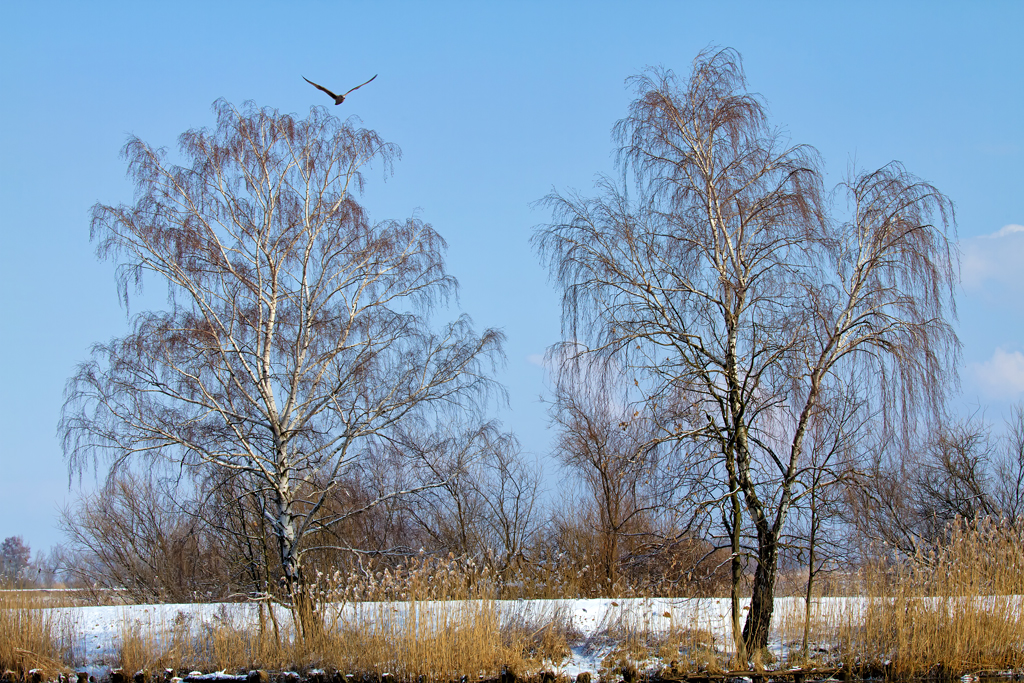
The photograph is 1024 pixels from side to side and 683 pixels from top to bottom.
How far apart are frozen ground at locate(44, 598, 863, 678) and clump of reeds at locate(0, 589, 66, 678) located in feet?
0.88

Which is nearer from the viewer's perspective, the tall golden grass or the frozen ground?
the tall golden grass

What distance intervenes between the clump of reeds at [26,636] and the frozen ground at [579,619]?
27cm

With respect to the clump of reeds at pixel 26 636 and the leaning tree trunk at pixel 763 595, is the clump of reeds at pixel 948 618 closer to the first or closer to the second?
the leaning tree trunk at pixel 763 595

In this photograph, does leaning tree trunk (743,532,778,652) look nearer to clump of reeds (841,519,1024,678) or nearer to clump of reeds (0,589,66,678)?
clump of reeds (841,519,1024,678)

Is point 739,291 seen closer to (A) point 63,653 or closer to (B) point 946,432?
(A) point 63,653

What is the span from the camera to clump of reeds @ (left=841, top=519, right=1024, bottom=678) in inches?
357

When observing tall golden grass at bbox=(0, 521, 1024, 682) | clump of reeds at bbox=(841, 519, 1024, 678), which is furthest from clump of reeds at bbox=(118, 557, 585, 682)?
clump of reeds at bbox=(841, 519, 1024, 678)

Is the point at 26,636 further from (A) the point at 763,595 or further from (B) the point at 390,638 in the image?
(A) the point at 763,595

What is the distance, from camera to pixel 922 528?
22.2 metres

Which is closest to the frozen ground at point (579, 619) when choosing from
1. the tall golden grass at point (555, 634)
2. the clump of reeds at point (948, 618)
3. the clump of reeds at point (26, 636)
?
the tall golden grass at point (555, 634)

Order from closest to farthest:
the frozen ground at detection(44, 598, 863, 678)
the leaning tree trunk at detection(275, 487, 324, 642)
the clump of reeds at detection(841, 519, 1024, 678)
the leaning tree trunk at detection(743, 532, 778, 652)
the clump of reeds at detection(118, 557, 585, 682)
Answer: the clump of reeds at detection(118, 557, 585, 682) → the clump of reeds at detection(841, 519, 1024, 678) → the leaning tree trunk at detection(743, 532, 778, 652) → the frozen ground at detection(44, 598, 863, 678) → the leaning tree trunk at detection(275, 487, 324, 642)

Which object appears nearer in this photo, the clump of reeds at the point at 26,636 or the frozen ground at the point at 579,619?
the frozen ground at the point at 579,619

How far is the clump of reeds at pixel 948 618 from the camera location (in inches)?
357

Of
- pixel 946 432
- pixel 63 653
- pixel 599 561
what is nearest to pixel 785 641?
pixel 599 561
